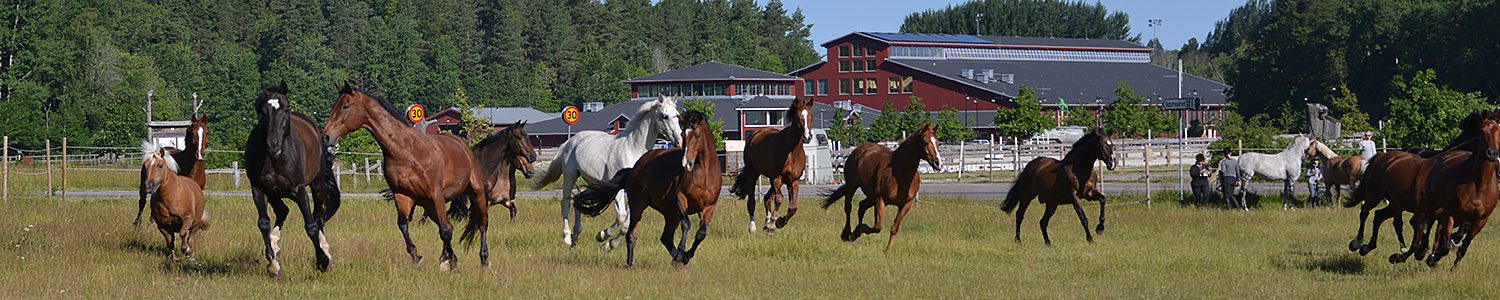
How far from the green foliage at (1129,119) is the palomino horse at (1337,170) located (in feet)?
178

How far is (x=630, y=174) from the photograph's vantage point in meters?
14.3

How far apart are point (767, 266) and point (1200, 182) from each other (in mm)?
14416

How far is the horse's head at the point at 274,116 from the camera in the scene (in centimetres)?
1186

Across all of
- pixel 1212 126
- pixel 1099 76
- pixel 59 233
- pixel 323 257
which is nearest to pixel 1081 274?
pixel 323 257

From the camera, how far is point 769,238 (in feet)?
56.2

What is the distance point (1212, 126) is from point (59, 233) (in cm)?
9236

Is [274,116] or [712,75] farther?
[712,75]

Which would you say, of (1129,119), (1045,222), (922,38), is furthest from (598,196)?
(922,38)

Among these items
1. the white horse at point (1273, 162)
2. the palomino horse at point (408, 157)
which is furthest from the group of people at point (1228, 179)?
the palomino horse at point (408, 157)

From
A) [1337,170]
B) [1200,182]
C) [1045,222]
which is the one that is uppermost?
[1337,170]

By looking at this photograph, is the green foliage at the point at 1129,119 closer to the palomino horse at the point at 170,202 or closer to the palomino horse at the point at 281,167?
the palomino horse at the point at 170,202

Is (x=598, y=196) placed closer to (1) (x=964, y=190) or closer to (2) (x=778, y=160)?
(2) (x=778, y=160)

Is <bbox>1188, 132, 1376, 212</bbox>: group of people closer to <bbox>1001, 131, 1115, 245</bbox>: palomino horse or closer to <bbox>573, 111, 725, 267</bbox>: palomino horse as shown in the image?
<bbox>1001, 131, 1115, 245</bbox>: palomino horse

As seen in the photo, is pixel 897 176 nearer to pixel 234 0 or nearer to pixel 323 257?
pixel 323 257
